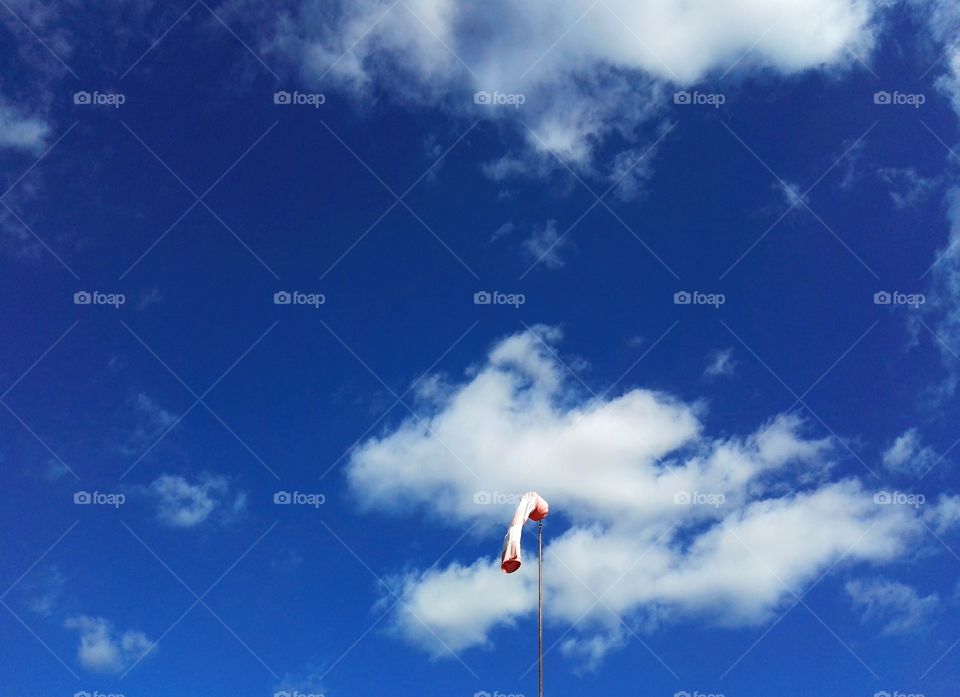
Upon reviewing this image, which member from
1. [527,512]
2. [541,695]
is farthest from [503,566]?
[541,695]

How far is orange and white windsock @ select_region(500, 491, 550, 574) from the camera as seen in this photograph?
33969 mm

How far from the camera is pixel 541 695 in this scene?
113 ft

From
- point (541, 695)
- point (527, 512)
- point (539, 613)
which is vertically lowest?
point (541, 695)

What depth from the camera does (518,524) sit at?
114 feet

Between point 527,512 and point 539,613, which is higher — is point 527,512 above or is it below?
above

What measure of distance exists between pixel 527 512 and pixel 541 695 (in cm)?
673

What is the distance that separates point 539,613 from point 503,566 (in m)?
3.27

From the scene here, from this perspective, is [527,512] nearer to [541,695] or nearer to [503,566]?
[503,566]

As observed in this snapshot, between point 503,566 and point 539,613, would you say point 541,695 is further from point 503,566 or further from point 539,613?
point 503,566

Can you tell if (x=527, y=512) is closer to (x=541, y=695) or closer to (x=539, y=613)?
(x=539, y=613)

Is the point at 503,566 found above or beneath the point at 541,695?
above

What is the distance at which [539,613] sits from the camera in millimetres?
35875

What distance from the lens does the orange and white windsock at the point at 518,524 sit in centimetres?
3397

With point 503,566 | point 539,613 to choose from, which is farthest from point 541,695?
point 503,566
